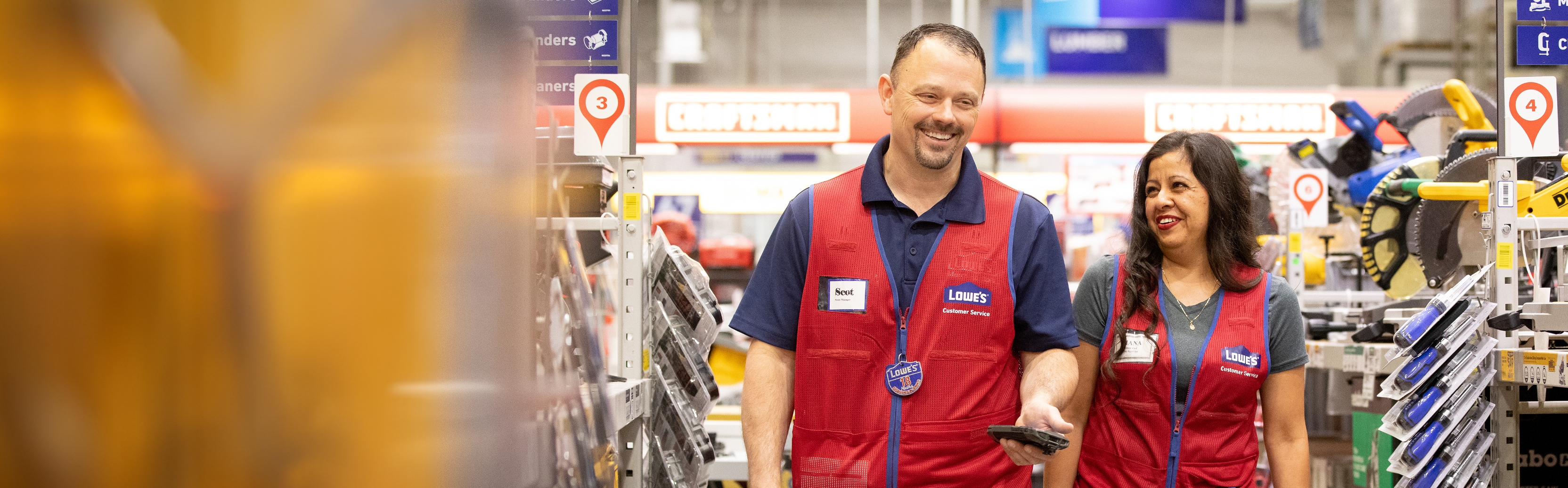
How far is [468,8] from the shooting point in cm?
72

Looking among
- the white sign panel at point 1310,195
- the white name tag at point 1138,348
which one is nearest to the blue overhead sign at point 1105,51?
the white sign panel at point 1310,195

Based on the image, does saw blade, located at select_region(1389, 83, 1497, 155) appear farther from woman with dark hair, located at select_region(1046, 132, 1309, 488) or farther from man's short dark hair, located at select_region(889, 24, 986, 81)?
man's short dark hair, located at select_region(889, 24, 986, 81)

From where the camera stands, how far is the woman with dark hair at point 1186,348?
2145mm

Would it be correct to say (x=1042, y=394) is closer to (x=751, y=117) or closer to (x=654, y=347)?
(x=654, y=347)

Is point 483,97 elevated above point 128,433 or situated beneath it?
elevated above

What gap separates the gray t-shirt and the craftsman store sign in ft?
21.2

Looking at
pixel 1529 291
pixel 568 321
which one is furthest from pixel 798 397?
pixel 1529 291

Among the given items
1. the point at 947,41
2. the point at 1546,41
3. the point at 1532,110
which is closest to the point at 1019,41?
the point at 1546,41

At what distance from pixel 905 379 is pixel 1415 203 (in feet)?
13.3

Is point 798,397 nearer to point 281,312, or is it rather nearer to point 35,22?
point 281,312

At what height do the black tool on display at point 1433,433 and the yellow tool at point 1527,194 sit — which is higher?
the yellow tool at point 1527,194

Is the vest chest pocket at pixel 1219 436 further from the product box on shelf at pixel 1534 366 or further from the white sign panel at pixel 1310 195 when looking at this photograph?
the white sign panel at pixel 1310 195

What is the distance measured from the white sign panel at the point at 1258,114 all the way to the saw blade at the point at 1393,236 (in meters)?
3.62

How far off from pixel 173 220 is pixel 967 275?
1.43m
